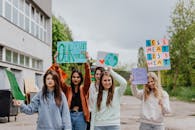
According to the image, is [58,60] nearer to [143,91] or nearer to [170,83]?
[143,91]

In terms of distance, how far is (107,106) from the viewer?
225 inches

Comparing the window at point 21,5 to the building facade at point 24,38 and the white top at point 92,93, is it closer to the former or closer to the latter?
the building facade at point 24,38

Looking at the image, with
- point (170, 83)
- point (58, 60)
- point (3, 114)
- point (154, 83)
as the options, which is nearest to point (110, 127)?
point (154, 83)

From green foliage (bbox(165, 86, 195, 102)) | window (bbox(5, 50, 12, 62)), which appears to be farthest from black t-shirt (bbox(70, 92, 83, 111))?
green foliage (bbox(165, 86, 195, 102))

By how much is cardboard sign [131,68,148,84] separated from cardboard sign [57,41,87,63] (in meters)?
1.31

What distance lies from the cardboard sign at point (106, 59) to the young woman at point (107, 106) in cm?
45

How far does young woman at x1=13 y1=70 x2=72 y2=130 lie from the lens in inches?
196

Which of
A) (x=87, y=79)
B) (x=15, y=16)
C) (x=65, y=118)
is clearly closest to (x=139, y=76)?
(x=87, y=79)

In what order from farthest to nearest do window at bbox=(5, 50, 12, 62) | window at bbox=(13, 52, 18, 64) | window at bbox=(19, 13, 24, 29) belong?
1. window at bbox=(19, 13, 24, 29)
2. window at bbox=(13, 52, 18, 64)
3. window at bbox=(5, 50, 12, 62)

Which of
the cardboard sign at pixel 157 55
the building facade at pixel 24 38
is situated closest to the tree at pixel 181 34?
the building facade at pixel 24 38

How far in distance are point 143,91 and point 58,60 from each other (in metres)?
1.93

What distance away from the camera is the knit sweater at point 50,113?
4.97m

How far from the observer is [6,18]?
19.6 metres

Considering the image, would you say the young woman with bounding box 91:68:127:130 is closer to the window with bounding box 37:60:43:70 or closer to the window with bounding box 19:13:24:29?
the window with bounding box 19:13:24:29
